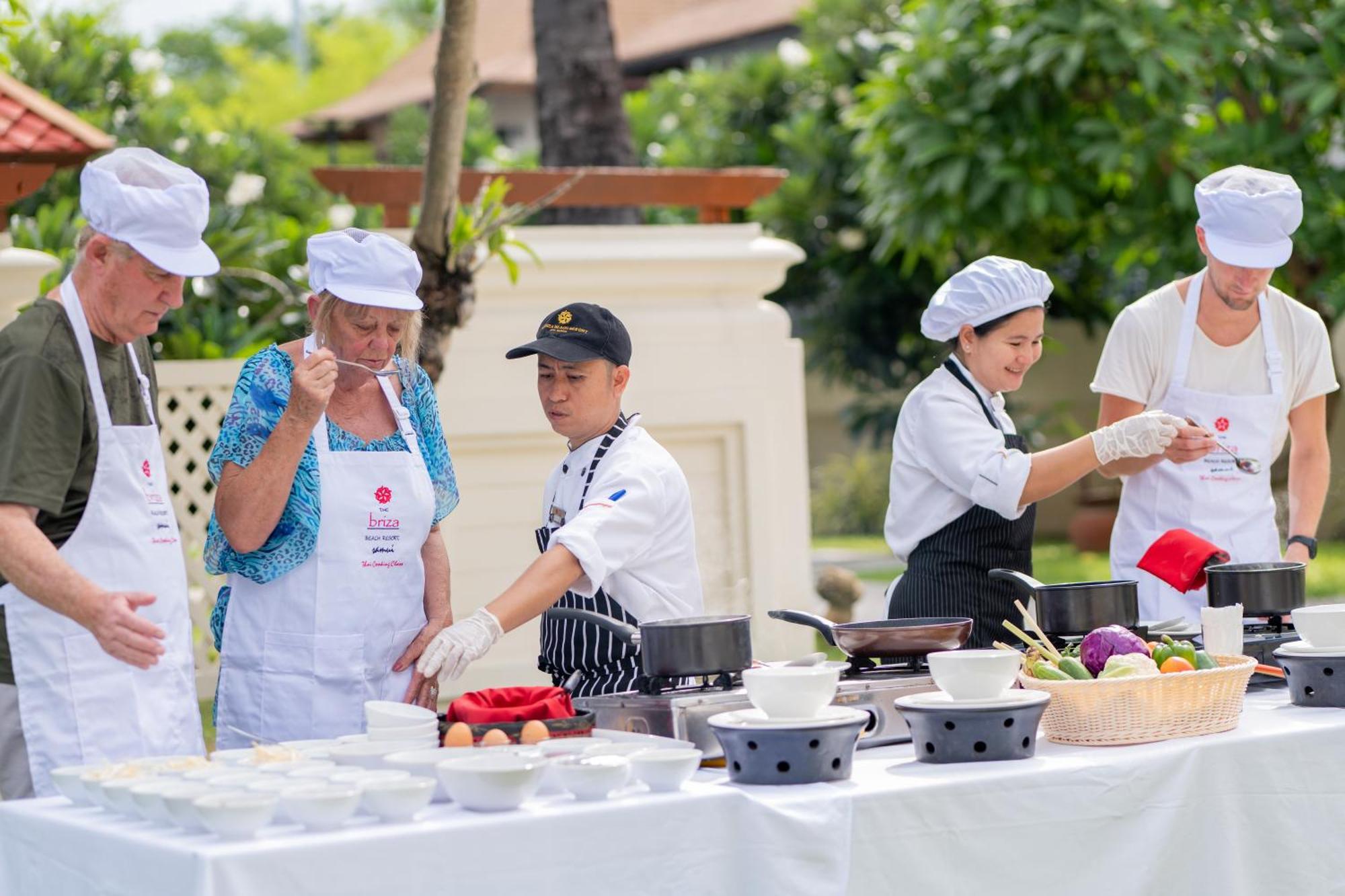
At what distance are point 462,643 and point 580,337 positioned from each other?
622 millimetres

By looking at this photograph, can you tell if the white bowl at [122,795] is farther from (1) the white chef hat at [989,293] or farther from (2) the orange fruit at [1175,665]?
(1) the white chef hat at [989,293]

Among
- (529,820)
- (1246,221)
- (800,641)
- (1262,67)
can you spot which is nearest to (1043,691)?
(529,820)

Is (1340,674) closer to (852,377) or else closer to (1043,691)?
(1043,691)

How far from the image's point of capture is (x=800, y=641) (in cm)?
788

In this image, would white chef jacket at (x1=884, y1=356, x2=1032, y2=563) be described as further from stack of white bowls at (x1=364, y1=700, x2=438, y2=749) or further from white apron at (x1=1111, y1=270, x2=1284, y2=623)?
stack of white bowls at (x1=364, y1=700, x2=438, y2=749)

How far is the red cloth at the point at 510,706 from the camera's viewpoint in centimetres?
280

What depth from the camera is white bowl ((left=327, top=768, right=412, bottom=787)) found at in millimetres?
2373

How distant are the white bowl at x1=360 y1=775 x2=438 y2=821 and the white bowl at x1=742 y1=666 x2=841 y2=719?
1.70 ft

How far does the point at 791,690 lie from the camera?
2598 mm

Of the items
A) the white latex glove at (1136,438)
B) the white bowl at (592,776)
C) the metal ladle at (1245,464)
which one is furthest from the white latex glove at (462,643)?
the metal ladle at (1245,464)

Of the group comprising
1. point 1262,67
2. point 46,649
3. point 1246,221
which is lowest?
point 46,649

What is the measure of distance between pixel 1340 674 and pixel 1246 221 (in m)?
1.15

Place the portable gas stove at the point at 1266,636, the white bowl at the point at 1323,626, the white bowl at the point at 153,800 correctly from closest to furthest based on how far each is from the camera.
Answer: the white bowl at the point at 153,800, the white bowl at the point at 1323,626, the portable gas stove at the point at 1266,636

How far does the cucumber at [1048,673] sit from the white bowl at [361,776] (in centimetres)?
107
